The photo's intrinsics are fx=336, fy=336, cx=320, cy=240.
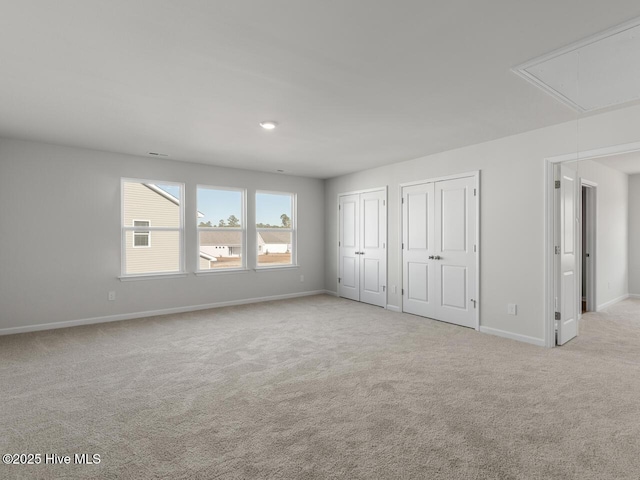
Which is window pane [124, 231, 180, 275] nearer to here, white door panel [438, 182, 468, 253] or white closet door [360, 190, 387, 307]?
white closet door [360, 190, 387, 307]

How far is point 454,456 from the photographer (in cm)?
198

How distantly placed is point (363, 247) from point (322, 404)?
4178mm

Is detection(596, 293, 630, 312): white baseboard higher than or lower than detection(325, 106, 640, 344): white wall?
lower

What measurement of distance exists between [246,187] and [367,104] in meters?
3.69

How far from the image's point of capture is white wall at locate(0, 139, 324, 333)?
442 cm

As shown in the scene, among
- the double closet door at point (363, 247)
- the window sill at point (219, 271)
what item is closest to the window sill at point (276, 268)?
the window sill at point (219, 271)

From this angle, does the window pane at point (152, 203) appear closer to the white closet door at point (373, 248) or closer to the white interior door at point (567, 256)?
the white closet door at point (373, 248)

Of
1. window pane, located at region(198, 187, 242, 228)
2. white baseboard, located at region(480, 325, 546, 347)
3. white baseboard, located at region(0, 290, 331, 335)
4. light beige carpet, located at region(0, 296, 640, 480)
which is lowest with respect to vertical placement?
light beige carpet, located at region(0, 296, 640, 480)

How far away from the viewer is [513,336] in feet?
13.8

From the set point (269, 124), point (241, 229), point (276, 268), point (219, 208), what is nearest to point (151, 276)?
point (219, 208)

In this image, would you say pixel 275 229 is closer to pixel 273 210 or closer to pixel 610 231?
pixel 273 210

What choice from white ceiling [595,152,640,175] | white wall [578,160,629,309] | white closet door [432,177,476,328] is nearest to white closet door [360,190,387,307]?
white closet door [432,177,476,328]

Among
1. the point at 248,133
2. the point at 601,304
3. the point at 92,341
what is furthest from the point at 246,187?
the point at 601,304

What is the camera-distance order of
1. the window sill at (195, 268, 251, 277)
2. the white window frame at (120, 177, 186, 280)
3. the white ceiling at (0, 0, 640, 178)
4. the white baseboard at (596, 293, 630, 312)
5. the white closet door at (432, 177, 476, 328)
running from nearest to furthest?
the white ceiling at (0, 0, 640, 178), the white closet door at (432, 177, 476, 328), the white window frame at (120, 177, 186, 280), the white baseboard at (596, 293, 630, 312), the window sill at (195, 268, 251, 277)
